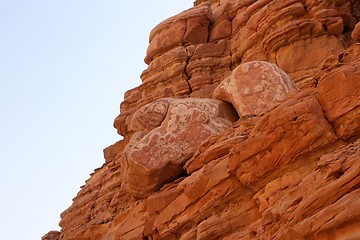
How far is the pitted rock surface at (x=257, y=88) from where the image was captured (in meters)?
17.8

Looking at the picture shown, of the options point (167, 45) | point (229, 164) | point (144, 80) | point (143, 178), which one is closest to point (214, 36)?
point (167, 45)

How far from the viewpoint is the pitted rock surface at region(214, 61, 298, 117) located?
699 inches

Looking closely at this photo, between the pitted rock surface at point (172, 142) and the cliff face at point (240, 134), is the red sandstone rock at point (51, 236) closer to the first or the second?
the cliff face at point (240, 134)

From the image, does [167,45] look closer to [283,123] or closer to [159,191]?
[159,191]

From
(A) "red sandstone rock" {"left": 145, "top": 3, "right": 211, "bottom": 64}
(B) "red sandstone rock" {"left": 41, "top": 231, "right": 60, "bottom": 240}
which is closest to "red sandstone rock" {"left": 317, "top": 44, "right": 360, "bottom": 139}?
(A) "red sandstone rock" {"left": 145, "top": 3, "right": 211, "bottom": 64}

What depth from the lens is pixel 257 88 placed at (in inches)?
712

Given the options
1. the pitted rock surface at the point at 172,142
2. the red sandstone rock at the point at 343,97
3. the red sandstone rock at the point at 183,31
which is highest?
the red sandstone rock at the point at 183,31

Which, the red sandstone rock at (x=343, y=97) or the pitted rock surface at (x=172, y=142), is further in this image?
the pitted rock surface at (x=172, y=142)

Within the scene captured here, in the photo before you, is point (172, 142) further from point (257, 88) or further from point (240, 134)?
point (240, 134)

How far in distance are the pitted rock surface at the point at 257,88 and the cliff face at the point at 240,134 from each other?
0.04 metres

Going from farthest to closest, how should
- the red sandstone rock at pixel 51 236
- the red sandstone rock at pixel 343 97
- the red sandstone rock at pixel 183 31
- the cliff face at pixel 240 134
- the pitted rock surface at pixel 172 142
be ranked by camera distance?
1. the red sandstone rock at pixel 51 236
2. the red sandstone rock at pixel 183 31
3. the pitted rock surface at pixel 172 142
4. the red sandstone rock at pixel 343 97
5. the cliff face at pixel 240 134

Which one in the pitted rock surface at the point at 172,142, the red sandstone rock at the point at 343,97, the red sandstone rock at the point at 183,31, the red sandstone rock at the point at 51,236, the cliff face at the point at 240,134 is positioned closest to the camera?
the cliff face at the point at 240,134

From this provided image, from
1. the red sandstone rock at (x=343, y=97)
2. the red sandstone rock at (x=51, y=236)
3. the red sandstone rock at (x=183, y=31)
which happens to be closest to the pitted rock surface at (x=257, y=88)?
the red sandstone rock at (x=343, y=97)

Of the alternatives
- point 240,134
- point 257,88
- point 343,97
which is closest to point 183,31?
point 257,88
